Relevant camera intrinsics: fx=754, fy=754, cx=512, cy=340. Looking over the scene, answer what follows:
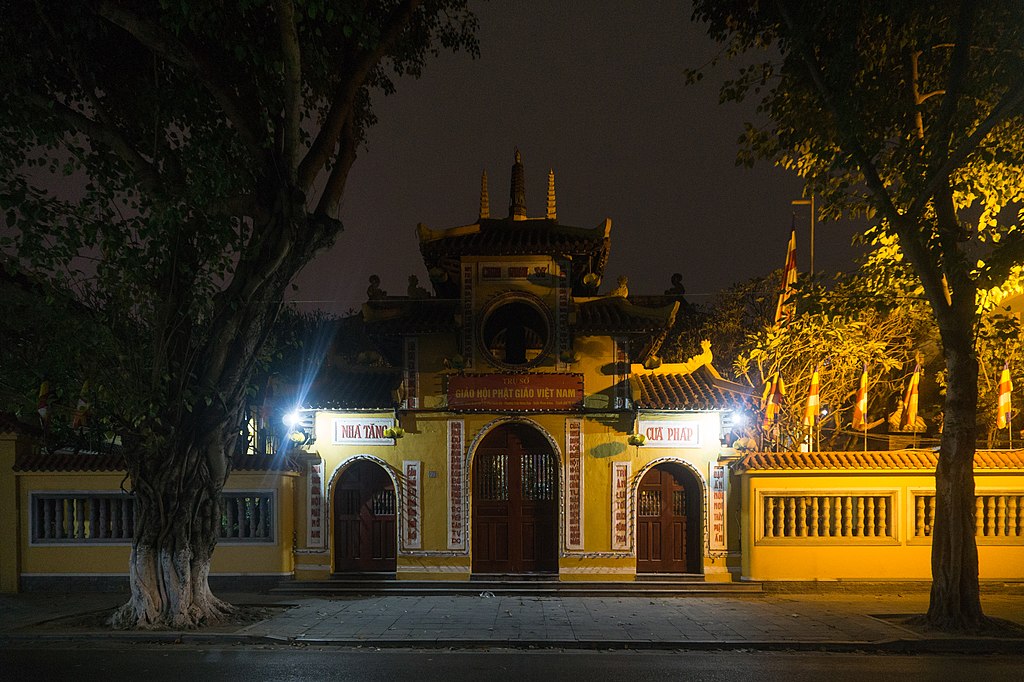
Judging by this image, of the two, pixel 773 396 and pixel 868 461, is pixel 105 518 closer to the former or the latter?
pixel 773 396

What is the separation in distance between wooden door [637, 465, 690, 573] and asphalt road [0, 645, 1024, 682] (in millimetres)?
4695

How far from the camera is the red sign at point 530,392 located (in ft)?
45.6

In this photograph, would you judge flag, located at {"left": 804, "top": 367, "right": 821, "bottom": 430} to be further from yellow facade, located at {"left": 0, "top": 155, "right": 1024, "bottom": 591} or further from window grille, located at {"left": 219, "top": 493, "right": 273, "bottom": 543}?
window grille, located at {"left": 219, "top": 493, "right": 273, "bottom": 543}

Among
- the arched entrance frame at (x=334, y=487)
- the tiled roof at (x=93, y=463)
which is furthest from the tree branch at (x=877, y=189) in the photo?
the tiled roof at (x=93, y=463)

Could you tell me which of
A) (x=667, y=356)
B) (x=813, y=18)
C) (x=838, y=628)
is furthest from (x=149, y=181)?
(x=667, y=356)

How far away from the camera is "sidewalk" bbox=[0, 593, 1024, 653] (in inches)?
379

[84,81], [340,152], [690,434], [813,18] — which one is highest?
[813,18]

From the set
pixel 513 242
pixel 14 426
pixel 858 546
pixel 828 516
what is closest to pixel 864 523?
pixel 858 546

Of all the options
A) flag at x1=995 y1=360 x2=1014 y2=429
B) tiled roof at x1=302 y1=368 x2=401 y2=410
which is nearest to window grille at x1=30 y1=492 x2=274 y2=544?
tiled roof at x1=302 y1=368 x2=401 y2=410

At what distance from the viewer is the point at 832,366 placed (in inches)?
679

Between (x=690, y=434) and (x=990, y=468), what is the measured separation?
16.9 feet

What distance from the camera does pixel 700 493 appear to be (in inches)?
549

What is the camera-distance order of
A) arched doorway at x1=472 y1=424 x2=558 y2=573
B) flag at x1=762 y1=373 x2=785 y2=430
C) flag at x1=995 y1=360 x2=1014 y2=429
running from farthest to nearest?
flag at x1=762 y1=373 x2=785 y2=430, arched doorway at x1=472 y1=424 x2=558 y2=573, flag at x1=995 y1=360 x2=1014 y2=429

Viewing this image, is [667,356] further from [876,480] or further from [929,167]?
[929,167]
